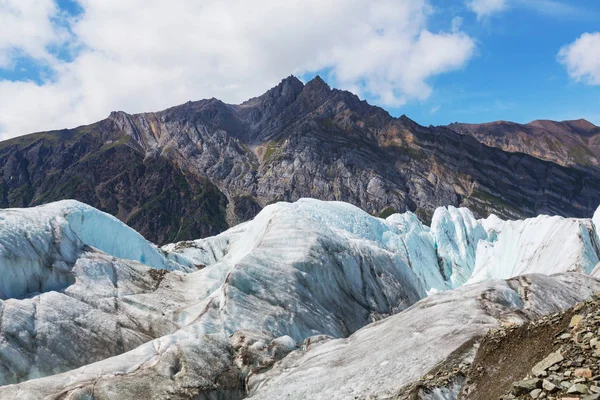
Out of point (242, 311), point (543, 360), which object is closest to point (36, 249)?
point (242, 311)

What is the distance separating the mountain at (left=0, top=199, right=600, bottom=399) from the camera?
2639 centimetres

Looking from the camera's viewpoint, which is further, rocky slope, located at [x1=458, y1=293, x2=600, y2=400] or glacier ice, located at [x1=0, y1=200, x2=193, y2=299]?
glacier ice, located at [x1=0, y1=200, x2=193, y2=299]

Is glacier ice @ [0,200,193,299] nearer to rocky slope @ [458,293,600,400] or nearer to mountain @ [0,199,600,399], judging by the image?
mountain @ [0,199,600,399]

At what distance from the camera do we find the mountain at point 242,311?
1039 inches

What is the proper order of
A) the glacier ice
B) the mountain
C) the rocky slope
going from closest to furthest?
the rocky slope → the mountain → the glacier ice

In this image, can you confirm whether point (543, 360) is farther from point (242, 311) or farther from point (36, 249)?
point (36, 249)

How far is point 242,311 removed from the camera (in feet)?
150

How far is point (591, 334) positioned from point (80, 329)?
37869mm

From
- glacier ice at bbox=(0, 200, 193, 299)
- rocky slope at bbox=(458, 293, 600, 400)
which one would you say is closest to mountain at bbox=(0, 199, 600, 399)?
glacier ice at bbox=(0, 200, 193, 299)

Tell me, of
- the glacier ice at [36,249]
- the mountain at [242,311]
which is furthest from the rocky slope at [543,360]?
the glacier ice at [36,249]

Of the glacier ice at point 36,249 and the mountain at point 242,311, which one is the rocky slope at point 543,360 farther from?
the glacier ice at point 36,249

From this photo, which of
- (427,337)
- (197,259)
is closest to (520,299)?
(427,337)

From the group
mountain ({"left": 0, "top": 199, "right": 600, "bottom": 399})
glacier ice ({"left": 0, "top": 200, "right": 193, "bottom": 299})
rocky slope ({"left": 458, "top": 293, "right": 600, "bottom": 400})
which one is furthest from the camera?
glacier ice ({"left": 0, "top": 200, "right": 193, "bottom": 299})

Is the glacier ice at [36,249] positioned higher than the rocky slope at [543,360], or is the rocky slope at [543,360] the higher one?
the glacier ice at [36,249]
